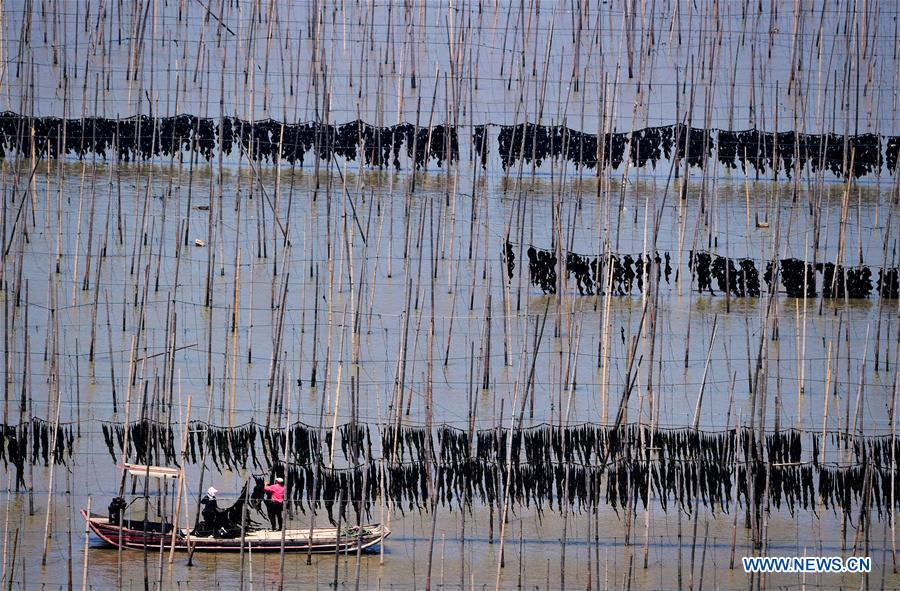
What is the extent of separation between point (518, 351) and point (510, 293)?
3.37 feet

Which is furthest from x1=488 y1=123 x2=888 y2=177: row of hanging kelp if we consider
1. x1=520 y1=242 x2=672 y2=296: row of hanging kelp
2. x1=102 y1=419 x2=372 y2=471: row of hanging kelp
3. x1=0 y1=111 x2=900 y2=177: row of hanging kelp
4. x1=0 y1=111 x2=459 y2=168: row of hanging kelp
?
x1=102 y1=419 x2=372 y2=471: row of hanging kelp

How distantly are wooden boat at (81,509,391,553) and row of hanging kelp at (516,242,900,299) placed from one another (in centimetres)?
437

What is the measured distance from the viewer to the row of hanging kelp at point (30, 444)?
10.4 meters

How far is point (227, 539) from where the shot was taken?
9.70 meters

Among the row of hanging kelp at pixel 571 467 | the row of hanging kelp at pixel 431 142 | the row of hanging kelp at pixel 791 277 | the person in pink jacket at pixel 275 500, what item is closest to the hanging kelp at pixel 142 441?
the row of hanging kelp at pixel 571 467

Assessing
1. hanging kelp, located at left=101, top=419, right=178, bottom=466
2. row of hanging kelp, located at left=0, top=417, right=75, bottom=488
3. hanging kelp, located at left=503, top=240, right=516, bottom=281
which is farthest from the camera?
hanging kelp, located at left=503, top=240, right=516, bottom=281

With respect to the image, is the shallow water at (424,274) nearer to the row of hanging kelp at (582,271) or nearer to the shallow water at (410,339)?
the shallow water at (410,339)

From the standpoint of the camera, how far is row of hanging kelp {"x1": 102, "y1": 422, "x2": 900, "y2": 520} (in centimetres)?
1013

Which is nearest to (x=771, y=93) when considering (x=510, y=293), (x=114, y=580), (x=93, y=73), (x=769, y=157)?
(x=769, y=157)

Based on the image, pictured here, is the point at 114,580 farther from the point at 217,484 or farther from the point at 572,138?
the point at 572,138

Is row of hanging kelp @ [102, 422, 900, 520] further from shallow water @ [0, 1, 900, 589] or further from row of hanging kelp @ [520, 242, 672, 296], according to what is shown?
row of hanging kelp @ [520, 242, 672, 296]

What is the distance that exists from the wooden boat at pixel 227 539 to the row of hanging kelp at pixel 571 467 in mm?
281

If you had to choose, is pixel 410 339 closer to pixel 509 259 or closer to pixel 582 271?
pixel 509 259

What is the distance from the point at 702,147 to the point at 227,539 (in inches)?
325
